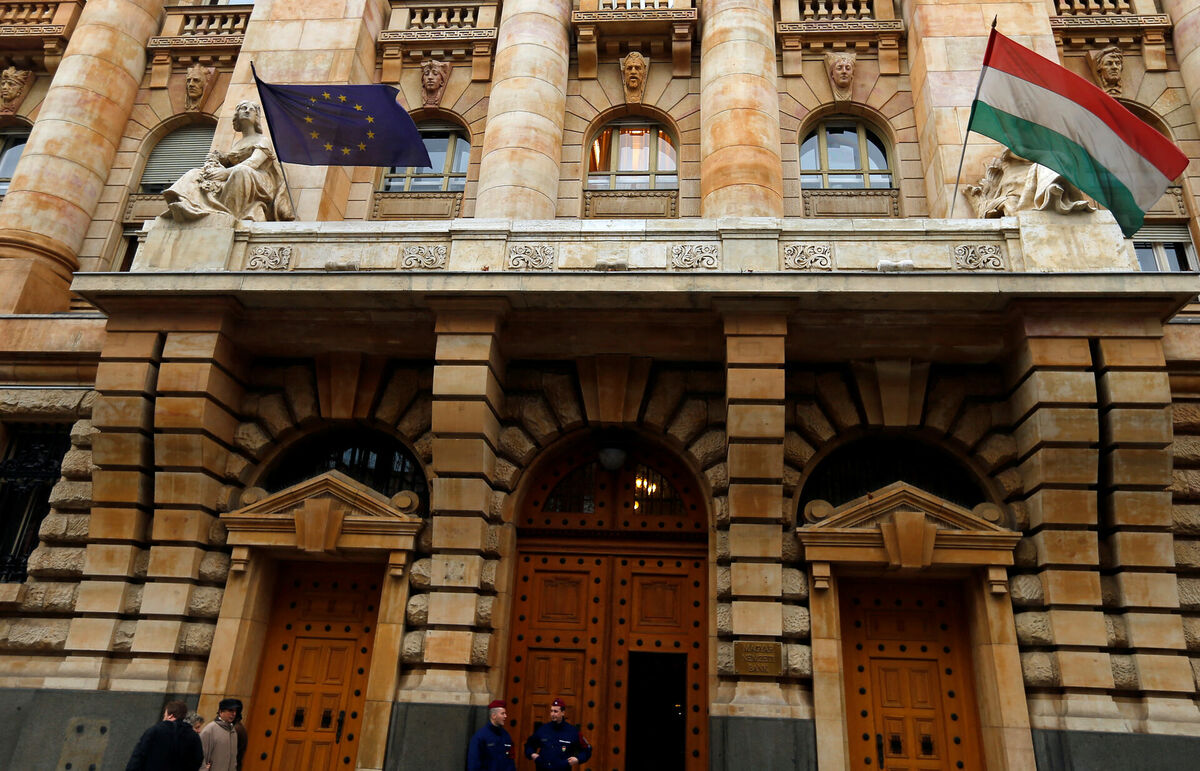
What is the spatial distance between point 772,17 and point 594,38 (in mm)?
3560

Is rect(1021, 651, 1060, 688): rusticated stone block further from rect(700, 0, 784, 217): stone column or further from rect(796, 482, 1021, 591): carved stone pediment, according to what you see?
rect(700, 0, 784, 217): stone column

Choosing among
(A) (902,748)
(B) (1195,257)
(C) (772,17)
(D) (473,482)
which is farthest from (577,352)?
(B) (1195,257)

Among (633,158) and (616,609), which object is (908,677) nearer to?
(616,609)

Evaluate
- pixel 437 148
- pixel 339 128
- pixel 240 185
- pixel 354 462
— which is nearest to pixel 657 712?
pixel 354 462

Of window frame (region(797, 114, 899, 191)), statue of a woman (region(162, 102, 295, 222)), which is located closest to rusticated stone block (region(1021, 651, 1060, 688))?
window frame (region(797, 114, 899, 191))

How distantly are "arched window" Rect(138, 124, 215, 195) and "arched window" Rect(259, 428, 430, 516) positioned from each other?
7.43 m

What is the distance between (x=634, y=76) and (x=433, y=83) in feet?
13.7

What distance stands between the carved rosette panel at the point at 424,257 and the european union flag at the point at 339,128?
1.79m

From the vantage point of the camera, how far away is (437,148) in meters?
15.7

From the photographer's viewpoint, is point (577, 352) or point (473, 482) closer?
point (473, 482)

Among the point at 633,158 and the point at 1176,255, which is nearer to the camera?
the point at 1176,255

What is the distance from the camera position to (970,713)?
34.6 ft

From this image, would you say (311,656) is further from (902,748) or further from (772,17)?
(772,17)

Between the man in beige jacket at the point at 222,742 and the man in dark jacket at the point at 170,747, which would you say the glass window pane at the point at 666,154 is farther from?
the man in dark jacket at the point at 170,747
